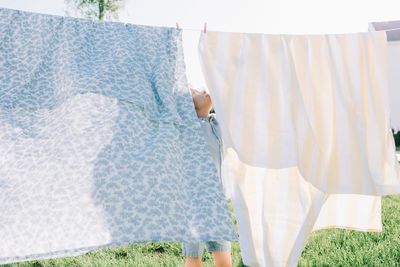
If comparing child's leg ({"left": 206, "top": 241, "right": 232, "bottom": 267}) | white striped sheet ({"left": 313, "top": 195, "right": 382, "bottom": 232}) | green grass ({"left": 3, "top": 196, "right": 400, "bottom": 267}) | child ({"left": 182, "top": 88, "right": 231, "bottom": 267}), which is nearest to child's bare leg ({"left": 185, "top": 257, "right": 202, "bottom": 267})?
child ({"left": 182, "top": 88, "right": 231, "bottom": 267})

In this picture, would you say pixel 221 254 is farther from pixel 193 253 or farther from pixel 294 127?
pixel 294 127

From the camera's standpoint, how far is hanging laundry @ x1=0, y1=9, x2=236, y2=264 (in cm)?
228

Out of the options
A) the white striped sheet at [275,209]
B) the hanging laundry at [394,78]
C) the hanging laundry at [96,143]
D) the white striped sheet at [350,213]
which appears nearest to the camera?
the hanging laundry at [96,143]

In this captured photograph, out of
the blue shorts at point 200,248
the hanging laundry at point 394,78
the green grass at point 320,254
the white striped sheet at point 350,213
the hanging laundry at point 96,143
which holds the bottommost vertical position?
the green grass at point 320,254

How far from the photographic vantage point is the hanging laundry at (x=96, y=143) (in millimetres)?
2283

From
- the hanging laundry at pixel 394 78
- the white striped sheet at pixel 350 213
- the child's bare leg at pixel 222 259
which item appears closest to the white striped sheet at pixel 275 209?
the child's bare leg at pixel 222 259

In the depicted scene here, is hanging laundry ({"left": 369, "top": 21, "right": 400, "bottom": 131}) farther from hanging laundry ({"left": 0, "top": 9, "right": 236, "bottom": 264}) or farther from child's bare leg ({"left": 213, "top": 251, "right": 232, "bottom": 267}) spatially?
hanging laundry ({"left": 0, "top": 9, "right": 236, "bottom": 264})

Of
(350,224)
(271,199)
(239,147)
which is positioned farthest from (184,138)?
(350,224)

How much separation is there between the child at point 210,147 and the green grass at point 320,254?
1.24 feet

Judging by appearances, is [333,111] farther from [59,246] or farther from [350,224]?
[59,246]

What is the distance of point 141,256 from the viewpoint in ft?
11.3

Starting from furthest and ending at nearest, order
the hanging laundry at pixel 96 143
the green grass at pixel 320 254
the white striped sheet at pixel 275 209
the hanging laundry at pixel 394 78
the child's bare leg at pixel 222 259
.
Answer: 1. the hanging laundry at pixel 394 78
2. the green grass at pixel 320 254
3. the child's bare leg at pixel 222 259
4. the white striped sheet at pixel 275 209
5. the hanging laundry at pixel 96 143

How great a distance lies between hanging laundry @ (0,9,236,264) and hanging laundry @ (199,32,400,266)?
0.24 metres

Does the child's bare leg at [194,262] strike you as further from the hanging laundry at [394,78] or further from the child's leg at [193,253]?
the hanging laundry at [394,78]
